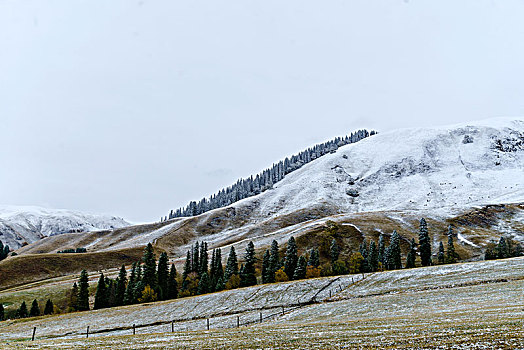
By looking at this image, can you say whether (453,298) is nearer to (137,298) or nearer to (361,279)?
(361,279)

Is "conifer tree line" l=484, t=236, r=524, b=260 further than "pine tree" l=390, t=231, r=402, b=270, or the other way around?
"conifer tree line" l=484, t=236, r=524, b=260

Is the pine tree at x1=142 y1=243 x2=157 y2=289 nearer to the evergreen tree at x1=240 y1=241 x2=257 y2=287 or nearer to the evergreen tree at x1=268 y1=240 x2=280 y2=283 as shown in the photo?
the evergreen tree at x1=240 y1=241 x2=257 y2=287

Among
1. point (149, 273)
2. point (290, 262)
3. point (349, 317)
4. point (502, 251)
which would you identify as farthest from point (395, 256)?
point (349, 317)

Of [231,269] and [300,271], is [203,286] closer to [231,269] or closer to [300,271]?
[231,269]

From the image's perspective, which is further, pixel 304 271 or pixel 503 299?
pixel 304 271

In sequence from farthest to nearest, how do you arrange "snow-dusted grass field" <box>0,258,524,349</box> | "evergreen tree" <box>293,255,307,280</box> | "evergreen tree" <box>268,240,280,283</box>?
"evergreen tree" <box>268,240,280,283</box> → "evergreen tree" <box>293,255,307,280</box> → "snow-dusted grass field" <box>0,258,524,349</box>

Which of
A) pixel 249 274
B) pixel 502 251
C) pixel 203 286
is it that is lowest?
pixel 203 286

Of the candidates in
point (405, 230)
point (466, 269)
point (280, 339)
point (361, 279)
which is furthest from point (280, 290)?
point (405, 230)

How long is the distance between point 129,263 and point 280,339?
181799 mm

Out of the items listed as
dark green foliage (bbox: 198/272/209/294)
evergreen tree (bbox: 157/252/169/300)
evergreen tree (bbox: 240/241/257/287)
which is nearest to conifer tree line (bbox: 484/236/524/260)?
evergreen tree (bbox: 240/241/257/287)

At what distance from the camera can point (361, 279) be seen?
7325 cm

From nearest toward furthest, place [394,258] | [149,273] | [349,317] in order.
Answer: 1. [349,317]
2. [149,273]
3. [394,258]

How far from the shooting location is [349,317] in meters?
42.2

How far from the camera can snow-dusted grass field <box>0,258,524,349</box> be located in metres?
22.1
